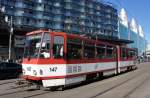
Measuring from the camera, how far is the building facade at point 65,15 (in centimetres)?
7419

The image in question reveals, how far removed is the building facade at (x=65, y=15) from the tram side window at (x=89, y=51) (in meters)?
47.3

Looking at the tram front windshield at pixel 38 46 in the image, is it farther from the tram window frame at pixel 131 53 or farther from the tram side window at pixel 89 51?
the tram window frame at pixel 131 53

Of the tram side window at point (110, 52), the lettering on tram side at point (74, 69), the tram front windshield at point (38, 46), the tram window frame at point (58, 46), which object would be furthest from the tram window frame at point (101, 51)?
the tram front windshield at point (38, 46)

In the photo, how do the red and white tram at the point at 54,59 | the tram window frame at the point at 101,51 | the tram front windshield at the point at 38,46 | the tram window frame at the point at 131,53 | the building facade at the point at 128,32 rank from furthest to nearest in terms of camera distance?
the building facade at the point at 128,32, the tram window frame at the point at 131,53, the tram window frame at the point at 101,51, the tram front windshield at the point at 38,46, the red and white tram at the point at 54,59

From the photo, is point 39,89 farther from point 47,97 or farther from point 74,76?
point 47,97

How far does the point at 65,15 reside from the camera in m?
85.9

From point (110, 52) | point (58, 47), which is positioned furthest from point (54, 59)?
point (110, 52)

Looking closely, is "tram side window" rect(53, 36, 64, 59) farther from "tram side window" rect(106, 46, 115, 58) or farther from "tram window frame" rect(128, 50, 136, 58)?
"tram window frame" rect(128, 50, 136, 58)

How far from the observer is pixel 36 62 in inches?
571

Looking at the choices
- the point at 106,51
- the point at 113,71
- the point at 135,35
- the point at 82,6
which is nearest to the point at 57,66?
the point at 106,51

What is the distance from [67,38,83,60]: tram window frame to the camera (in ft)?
51.8

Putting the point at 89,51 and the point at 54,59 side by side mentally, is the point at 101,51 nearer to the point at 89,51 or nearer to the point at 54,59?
the point at 89,51

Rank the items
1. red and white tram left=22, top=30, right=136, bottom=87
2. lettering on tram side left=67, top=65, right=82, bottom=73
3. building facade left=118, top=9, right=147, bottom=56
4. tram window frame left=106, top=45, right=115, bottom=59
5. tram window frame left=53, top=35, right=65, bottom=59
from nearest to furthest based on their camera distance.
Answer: red and white tram left=22, top=30, right=136, bottom=87 < tram window frame left=53, top=35, right=65, bottom=59 < lettering on tram side left=67, top=65, right=82, bottom=73 < tram window frame left=106, top=45, right=115, bottom=59 < building facade left=118, top=9, right=147, bottom=56

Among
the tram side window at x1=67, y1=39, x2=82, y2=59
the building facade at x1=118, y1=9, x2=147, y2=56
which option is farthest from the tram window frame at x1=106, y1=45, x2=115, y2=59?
the building facade at x1=118, y1=9, x2=147, y2=56
